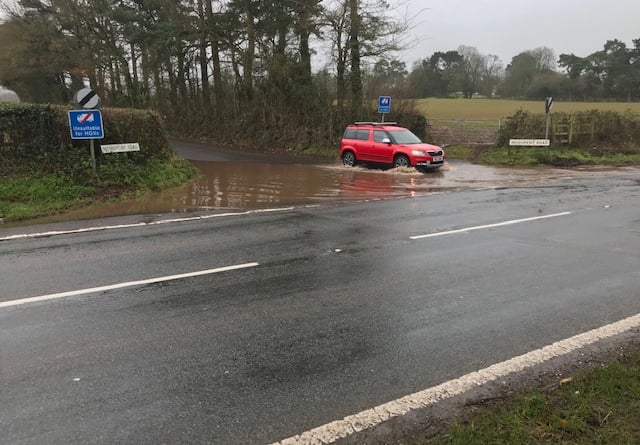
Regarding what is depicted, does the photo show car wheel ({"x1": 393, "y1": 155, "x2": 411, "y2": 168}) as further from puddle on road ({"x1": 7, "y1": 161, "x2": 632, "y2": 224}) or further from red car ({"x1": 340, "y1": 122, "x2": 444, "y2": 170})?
puddle on road ({"x1": 7, "y1": 161, "x2": 632, "y2": 224})

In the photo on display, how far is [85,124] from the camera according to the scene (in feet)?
44.8

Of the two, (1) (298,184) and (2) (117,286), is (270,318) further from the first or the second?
(1) (298,184)

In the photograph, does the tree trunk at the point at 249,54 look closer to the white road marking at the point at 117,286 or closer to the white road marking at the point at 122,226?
the white road marking at the point at 122,226

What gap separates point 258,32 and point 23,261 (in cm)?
2671

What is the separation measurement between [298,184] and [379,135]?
5266 mm

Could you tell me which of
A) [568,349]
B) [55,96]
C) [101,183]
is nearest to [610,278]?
[568,349]

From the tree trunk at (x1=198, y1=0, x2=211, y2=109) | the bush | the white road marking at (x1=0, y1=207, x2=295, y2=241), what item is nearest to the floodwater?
the white road marking at (x1=0, y1=207, x2=295, y2=241)

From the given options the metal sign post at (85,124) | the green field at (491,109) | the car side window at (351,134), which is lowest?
the car side window at (351,134)

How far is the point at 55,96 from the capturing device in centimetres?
5044

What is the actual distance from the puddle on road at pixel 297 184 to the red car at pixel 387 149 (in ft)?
1.43

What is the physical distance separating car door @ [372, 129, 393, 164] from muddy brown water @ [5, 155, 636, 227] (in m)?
0.53

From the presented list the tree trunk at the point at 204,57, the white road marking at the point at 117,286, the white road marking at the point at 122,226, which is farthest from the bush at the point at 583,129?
the white road marking at the point at 117,286

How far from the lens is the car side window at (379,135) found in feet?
67.4

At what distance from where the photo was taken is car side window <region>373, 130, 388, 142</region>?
20547mm
